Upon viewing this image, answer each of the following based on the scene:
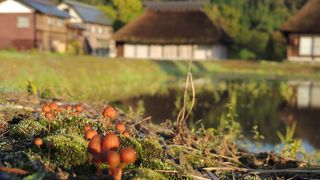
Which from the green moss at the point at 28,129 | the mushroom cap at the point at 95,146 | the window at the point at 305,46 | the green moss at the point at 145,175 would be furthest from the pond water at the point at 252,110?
the window at the point at 305,46

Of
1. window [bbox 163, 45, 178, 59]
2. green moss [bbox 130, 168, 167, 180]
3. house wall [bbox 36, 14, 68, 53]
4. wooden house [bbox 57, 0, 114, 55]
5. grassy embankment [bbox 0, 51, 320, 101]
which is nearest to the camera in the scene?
green moss [bbox 130, 168, 167, 180]

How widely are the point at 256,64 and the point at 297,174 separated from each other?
95.8 feet

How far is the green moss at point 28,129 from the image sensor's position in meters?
4.34

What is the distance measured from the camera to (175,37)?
42.6 m

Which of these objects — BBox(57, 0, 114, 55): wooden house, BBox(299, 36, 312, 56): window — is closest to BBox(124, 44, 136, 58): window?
BBox(57, 0, 114, 55): wooden house

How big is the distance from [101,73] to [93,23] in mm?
36195

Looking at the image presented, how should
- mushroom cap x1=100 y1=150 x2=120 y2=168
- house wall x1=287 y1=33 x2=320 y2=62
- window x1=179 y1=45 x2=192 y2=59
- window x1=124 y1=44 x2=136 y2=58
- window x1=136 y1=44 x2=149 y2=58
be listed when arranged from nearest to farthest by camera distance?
mushroom cap x1=100 y1=150 x2=120 y2=168 < house wall x1=287 y1=33 x2=320 y2=62 < window x1=179 y1=45 x2=192 y2=59 < window x1=136 y1=44 x2=149 y2=58 < window x1=124 y1=44 x2=136 y2=58

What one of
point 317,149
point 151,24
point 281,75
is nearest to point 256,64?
point 281,75

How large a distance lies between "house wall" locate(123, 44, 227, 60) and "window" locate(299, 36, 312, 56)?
25.7 feet

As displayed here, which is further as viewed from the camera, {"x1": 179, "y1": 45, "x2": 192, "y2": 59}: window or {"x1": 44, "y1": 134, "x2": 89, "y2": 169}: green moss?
{"x1": 179, "y1": 45, "x2": 192, "y2": 59}: window

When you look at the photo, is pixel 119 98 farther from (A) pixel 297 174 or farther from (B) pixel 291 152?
(A) pixel 297 174

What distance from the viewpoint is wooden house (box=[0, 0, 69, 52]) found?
40156 millimetres

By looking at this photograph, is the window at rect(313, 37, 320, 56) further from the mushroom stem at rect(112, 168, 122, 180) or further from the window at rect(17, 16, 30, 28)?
the mushroom stem at rect(112, 168, 122, 180)

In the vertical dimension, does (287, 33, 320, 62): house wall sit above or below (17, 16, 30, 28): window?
below
